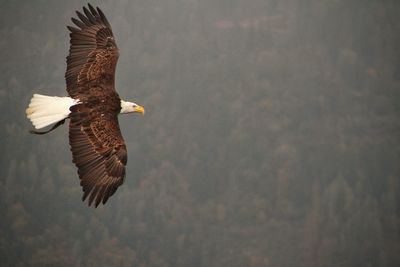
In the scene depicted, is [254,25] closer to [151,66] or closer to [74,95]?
[151,66]

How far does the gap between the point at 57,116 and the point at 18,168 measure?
85.1 meters

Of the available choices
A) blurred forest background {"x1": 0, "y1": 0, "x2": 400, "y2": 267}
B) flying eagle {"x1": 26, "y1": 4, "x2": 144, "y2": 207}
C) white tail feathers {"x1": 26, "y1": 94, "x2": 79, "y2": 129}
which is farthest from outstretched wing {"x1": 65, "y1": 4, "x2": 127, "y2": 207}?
blurred forest background {"x1": 0, "y1": 0, "x2": 400, "y2": 267}

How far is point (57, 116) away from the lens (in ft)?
47.9

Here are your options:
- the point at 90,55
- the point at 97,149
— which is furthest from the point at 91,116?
the point at 90,55

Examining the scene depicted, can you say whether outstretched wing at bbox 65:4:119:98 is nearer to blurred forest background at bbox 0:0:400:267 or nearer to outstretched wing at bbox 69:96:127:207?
outstretched wing at bbox 69:96:127:207

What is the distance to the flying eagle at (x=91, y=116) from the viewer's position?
1431 cm

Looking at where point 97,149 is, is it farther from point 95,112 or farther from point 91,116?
point 95,112

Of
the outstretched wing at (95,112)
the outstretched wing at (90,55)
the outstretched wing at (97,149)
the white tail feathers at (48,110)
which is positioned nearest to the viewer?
the outstretched wing at (97,149)

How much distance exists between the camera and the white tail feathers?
14578mm

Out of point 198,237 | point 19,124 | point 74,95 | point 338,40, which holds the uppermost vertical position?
point 338,40

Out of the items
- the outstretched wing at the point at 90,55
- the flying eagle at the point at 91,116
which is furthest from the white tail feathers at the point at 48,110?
the outstretched wing at the point at 90,55

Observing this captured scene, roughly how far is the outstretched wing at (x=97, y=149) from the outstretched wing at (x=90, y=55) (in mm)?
774

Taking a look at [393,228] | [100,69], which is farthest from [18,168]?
[100,69]

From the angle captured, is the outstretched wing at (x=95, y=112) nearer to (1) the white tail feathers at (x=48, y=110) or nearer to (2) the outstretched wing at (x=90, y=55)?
(2) the outstretched wing at (x=90, y=55)
